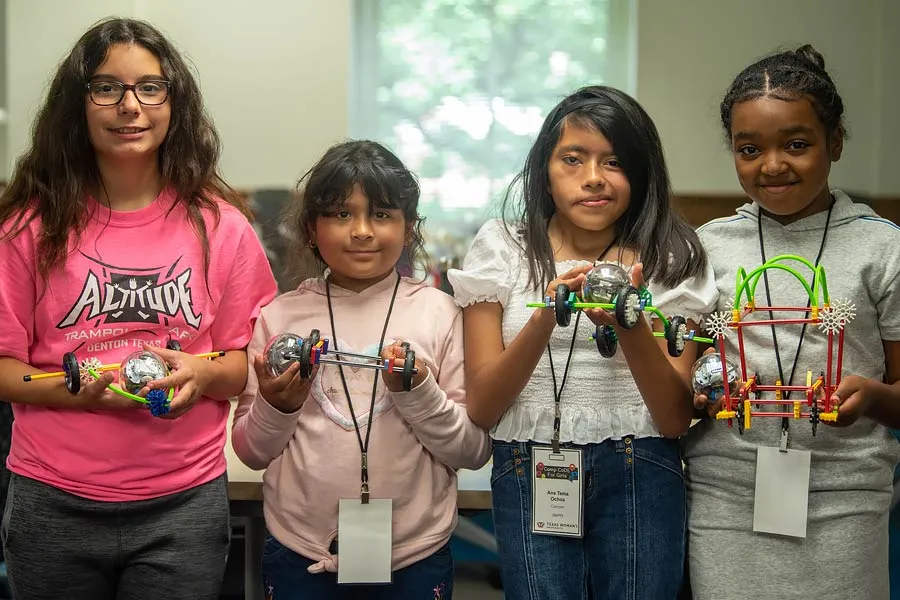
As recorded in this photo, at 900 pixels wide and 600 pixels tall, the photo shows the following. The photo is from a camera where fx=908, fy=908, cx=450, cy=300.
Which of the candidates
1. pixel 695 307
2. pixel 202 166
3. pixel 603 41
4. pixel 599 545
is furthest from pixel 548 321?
pixel 603 41

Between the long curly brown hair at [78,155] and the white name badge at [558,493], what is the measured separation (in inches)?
31.9

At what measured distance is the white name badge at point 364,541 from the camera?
181 cm

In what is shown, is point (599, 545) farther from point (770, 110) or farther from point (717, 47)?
point (717, 47)

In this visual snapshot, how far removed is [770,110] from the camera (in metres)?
1.82

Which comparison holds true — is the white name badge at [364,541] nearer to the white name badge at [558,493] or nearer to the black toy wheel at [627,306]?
the white name badge at [558,493]

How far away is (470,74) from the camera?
701cm

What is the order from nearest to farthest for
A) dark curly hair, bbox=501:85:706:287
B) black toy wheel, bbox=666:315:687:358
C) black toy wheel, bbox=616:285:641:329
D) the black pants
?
black toy wheel, bbox=616:285:641:329 → black toy wheel, bbox=666:315:687:358 → the black pants → dark curly hair, bbox=501:85:706:287

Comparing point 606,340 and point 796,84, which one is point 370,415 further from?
point 796,84

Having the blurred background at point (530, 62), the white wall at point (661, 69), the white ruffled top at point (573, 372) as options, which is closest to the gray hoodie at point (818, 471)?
the white ruffled top at point (573, 372)

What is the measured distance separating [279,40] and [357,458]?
5239 millimetres

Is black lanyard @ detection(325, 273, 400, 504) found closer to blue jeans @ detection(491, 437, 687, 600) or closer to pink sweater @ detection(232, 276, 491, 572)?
pink sweater @ detection(232, 276, 491, 572)

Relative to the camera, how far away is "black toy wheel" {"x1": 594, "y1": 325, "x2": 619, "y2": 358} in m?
1.66

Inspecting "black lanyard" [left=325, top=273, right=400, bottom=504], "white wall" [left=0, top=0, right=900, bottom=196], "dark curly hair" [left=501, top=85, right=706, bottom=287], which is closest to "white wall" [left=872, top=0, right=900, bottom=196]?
"white wall" [left=0, top=0, right=900, bottom=196]

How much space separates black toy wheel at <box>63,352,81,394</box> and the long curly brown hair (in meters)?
0.25
